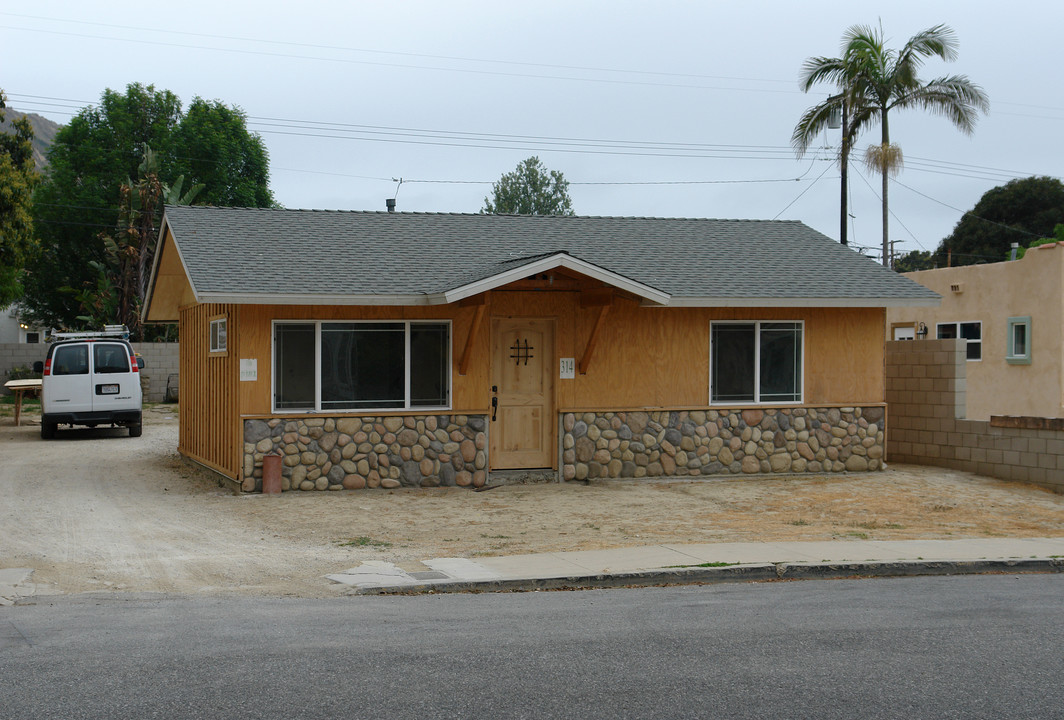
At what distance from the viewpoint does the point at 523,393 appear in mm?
15195

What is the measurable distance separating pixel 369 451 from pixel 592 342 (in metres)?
3.62

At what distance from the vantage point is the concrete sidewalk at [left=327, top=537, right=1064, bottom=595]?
8.74 m

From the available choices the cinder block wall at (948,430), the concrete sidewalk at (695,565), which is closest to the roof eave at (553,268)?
the concrete sidewalk at (695,565)

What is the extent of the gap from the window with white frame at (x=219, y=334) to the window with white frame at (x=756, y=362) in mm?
7374

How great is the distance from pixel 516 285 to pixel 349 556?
5.95m

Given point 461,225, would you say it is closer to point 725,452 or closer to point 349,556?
point 725,452

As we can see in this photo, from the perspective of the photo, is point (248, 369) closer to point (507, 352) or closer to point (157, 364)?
point (507, 352)

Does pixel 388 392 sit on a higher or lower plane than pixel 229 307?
lower

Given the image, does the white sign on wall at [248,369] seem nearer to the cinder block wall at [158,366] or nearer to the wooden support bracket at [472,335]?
the wooden support bracket at [472,335]

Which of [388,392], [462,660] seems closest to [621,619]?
[462,660]

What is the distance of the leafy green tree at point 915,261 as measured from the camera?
66050 mm

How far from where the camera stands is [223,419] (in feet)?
48.7

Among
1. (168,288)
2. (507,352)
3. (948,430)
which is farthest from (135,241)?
(948,430)

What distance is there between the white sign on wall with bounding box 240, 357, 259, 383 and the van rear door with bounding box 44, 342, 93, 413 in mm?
9187
